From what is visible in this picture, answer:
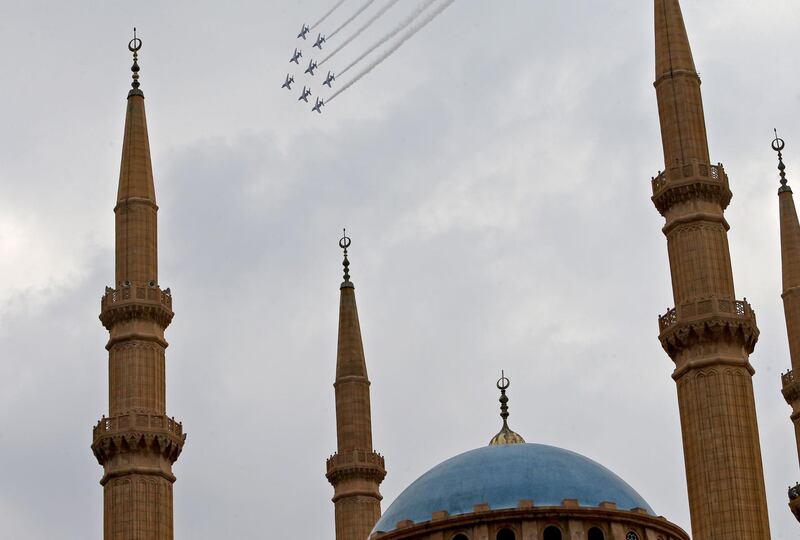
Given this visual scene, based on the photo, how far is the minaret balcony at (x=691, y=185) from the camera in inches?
1569

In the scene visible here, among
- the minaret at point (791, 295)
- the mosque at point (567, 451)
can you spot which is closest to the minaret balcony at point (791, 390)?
the minaret at point (791, 295)

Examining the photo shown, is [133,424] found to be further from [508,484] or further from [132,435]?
[508,484]

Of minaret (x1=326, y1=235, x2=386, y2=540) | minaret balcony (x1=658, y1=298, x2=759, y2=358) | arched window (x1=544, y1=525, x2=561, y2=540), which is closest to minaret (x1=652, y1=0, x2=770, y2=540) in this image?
minaret balcony (x1=658, y1=298, x2=759, y2=358)

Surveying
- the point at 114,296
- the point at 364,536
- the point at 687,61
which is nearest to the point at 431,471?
the point at 364,536

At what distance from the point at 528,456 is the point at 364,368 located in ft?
33.1

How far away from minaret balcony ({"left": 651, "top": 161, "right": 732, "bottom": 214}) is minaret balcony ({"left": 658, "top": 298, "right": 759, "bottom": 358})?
2.75 meters

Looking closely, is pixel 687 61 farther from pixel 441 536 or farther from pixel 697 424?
pixel 441 536

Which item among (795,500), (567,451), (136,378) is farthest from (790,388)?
(136,378)

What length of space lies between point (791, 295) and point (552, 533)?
1325 centimetres

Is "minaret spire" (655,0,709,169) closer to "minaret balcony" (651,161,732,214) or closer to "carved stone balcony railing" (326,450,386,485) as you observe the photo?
"minaret balcony" (651,161,732,214)

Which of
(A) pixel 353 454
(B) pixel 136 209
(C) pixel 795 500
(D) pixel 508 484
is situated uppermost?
(B) pixel 136 209

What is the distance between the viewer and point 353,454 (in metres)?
48.7

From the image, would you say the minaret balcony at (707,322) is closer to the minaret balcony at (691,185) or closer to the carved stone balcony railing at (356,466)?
the minaret balcony at (691,185)

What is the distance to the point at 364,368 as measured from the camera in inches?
1999
